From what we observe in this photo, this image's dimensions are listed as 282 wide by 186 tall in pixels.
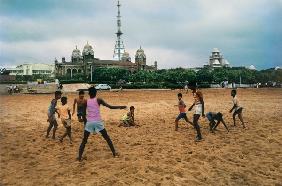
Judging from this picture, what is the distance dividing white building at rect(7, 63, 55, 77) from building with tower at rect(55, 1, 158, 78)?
22802 mm

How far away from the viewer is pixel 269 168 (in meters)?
8.80

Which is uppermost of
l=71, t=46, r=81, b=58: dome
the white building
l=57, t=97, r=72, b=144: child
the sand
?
l=71, t=46, r=81, b=58: dome

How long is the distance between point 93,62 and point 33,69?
147 ft

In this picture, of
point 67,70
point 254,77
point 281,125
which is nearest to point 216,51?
point 254,77

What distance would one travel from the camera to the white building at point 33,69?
149250mm

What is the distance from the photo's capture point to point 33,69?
151 meters

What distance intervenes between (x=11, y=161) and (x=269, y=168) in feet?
19.7

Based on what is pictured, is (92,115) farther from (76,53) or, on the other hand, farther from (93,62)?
(76,53)

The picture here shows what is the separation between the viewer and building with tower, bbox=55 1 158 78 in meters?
117

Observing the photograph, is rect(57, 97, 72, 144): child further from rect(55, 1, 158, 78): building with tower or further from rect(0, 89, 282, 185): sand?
rect(55, 1, 158, 78): building with tower

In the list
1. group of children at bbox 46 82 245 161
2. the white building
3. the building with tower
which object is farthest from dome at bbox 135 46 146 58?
group of children at bbox 46 82 245 161

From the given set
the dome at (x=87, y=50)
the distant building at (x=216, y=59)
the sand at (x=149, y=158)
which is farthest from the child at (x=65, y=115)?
the distant building at (x=216, y=59)

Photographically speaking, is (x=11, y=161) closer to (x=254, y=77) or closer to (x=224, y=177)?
(x=224, y=177)

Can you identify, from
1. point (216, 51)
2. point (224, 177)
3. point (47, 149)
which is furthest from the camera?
point (216, 51)
